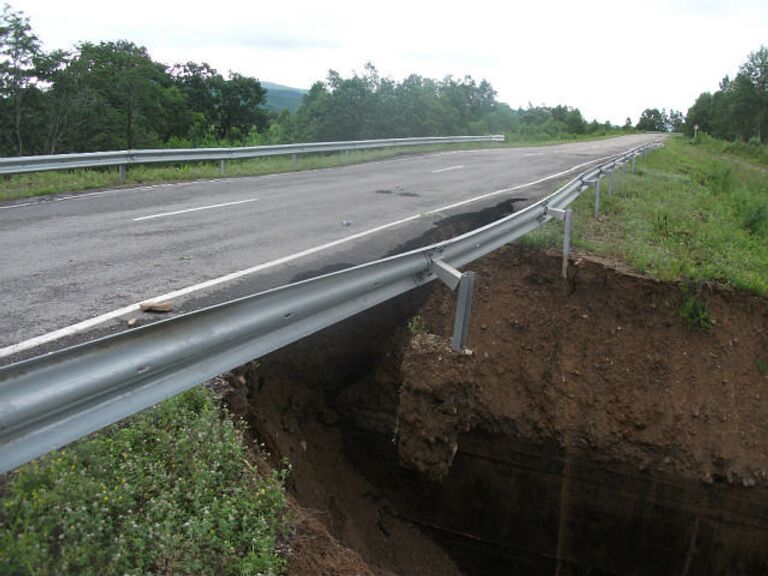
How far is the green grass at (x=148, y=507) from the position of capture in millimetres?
2904

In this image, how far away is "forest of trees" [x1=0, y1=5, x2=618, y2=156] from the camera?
25.2 metres

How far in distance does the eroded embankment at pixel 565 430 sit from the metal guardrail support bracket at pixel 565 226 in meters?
0.22

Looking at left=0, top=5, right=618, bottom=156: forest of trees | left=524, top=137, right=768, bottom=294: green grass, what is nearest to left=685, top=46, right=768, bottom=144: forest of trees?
left=0, top=5, right=618, bottom=156: forest of trees

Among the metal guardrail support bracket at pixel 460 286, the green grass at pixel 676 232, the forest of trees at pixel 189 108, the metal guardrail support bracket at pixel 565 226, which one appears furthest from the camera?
the forest of trees at pixel 189 108

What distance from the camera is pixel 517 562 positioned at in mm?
8062

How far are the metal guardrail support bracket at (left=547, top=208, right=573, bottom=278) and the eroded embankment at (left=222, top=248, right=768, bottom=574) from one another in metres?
0.22

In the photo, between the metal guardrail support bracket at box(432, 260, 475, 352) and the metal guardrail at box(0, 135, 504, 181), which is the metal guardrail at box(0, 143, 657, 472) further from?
the metal guardrail at box(0, 135, 504, 181)

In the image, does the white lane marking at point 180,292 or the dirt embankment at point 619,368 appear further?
the dirt embankment at point 619,368

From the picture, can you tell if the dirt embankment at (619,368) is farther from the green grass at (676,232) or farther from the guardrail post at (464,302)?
the guardrail post at (464,302)

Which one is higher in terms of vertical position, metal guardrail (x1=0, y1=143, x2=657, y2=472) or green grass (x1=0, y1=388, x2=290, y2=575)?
metal guardrail (x1=0, y1=143, x2=657, y2=472)

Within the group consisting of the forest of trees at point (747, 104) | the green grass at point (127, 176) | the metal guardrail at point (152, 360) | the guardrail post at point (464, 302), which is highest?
Answer: the forest of trees at point (747, 104)

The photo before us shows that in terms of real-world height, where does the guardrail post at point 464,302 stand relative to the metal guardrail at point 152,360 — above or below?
below

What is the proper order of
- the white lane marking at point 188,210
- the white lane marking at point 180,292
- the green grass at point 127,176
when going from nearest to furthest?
the white lane marking at point 180,292, the white lane marking at point 188,210, the green grass at point 127,176

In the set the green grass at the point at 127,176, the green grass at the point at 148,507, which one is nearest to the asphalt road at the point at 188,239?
the green grass at the point at 127,176
